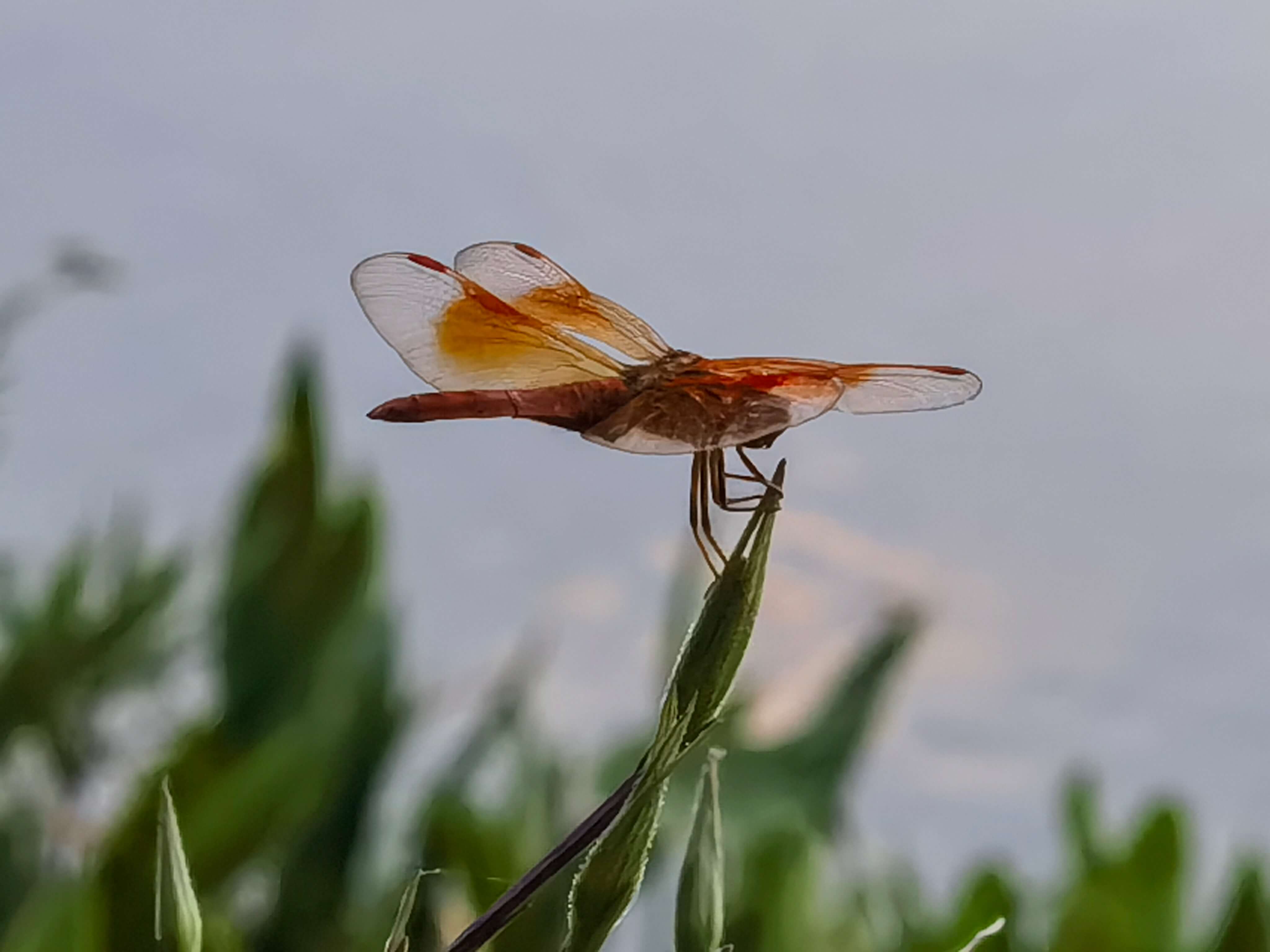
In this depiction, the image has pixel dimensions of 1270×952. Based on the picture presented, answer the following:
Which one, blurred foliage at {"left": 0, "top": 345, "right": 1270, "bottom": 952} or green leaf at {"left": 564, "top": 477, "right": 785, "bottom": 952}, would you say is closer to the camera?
green leaf at {"left": 564, "top": 477, "right": 785, "bottom": 952}

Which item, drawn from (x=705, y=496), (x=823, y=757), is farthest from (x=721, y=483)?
(x=823, y=757)

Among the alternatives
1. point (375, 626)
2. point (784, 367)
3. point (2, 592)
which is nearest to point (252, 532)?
point (375, 626)

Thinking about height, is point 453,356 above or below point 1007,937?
above

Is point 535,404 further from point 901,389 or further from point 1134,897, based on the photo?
point 1134,897

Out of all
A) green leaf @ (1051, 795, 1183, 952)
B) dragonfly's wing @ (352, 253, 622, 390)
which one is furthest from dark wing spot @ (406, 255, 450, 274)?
green leaf @ (1051, 795, 1183, 952)

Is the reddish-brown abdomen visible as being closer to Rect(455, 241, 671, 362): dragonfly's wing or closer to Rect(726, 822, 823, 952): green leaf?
Rect(455, 241, 671, 362): dragonfly's wing

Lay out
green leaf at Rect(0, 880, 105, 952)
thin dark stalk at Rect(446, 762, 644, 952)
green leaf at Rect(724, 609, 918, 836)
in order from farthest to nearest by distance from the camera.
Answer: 1. green leaf at Rect(724, 609, 918, 836)
2. green leaf at Rect(0, 880, 105, 952)
3. thin dark stalk at Rect(446, 762, 644, 952)

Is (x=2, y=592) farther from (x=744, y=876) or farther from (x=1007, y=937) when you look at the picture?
(x=1007, y=937)
